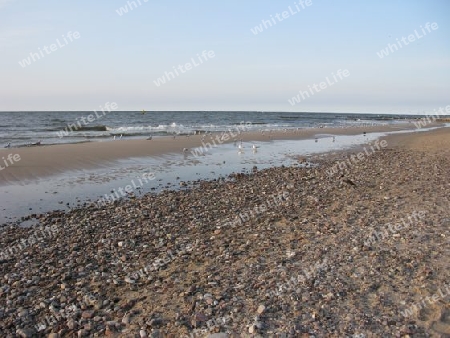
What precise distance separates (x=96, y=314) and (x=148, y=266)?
153 cm

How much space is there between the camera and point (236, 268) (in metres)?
6.11

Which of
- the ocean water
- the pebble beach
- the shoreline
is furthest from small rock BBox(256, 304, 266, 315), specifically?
the ocean water

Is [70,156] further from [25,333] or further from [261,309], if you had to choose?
[261,309]

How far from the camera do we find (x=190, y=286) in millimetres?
5570

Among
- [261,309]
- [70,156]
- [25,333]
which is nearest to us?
[25,333]

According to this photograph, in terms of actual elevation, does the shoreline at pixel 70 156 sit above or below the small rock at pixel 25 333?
above

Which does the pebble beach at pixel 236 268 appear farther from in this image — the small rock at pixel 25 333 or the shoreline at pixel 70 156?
the shoreline at pixel 70 156

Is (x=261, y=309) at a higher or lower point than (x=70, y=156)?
lower

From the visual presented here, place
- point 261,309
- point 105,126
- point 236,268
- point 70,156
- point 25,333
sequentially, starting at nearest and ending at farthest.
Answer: point 25,333
point 261,309
point 236,268
point 70,156
point 105,126

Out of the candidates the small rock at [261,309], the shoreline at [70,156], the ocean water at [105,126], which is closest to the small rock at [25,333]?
the small rock at [261,309]

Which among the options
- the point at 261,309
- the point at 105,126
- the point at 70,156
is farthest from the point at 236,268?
the point at 105,126

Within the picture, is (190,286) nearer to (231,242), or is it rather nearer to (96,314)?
(96,314)

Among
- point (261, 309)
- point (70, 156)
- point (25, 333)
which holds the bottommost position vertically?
point (261, 309)

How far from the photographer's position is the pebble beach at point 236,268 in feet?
15.3
